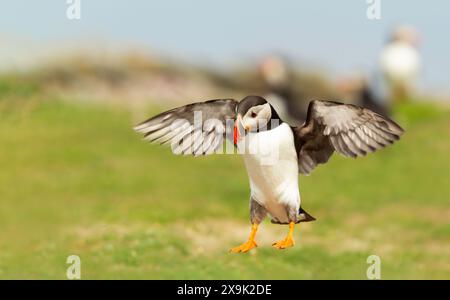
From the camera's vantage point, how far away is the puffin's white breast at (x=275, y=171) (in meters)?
4.30

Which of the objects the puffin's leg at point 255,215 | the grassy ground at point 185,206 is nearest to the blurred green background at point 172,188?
the grassy ground at point 185,206

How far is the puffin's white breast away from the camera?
4305 mm

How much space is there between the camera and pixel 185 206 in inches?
578

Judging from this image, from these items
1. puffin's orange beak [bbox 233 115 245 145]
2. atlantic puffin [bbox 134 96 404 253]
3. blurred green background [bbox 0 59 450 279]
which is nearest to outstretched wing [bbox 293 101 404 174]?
atlantic puffin [bbox 134 96 404 253]

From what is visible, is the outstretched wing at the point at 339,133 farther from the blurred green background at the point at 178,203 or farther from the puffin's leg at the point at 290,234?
the blurred green background at the point at 178,203

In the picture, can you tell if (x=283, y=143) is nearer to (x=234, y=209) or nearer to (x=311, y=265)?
(x=311, y=265)

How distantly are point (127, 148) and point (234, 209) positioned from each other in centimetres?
439

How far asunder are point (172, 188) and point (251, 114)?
12192mm

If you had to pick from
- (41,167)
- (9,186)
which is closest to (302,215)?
(9,186)

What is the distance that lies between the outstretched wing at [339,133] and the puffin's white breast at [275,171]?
100mm

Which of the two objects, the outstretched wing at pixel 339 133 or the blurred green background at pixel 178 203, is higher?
the outstretched wing at pixel 339 133

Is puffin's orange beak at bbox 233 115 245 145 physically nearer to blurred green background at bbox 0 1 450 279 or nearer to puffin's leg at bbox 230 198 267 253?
puffin's leg at bbox 230 198 267 253

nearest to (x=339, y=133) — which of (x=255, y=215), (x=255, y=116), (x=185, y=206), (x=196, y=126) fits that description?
(x=255, y=116)

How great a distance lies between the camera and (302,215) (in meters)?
4.41
